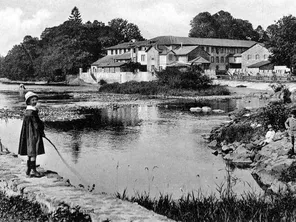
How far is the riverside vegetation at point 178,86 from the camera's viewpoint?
57.1 m

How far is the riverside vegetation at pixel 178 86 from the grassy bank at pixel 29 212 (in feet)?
154

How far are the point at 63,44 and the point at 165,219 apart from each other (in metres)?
92.0

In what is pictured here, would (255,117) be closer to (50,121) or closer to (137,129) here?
(137,129)

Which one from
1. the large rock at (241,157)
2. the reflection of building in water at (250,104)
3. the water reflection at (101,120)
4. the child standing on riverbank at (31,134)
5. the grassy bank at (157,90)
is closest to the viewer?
the child standing on riverbank at (31,134)

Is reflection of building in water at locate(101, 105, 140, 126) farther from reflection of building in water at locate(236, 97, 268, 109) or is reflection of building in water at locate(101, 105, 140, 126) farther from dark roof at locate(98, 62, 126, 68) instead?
dark roof at locate(98, 62, 126, 68)

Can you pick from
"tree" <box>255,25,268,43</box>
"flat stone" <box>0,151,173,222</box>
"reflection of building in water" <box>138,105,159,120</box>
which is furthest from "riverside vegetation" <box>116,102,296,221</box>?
"tree" <box>255,25,268,43</box>

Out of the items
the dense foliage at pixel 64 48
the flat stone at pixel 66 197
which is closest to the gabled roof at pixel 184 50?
the dense foliage at pixel 64 48

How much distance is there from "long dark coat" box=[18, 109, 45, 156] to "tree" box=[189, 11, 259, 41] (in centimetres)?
11749

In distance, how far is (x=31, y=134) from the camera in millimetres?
10945

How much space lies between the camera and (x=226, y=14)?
132 metres

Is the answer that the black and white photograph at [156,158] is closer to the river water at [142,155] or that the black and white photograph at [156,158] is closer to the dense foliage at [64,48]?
the river water at [142,155]

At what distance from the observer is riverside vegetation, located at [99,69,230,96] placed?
57.1 meters

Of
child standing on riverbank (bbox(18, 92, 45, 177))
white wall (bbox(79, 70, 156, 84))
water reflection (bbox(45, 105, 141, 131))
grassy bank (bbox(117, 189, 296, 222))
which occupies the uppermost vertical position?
white wall (bbox(79, 70, 156, 84))

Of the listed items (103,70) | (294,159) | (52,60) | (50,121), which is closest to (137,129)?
(50,121)
